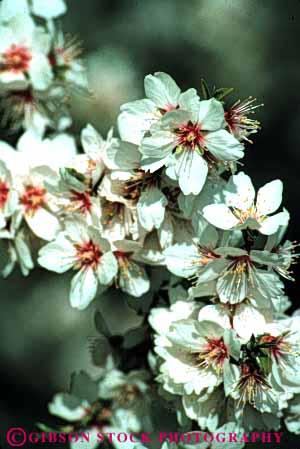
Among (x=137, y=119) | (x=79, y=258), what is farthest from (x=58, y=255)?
(x=137, y=119)

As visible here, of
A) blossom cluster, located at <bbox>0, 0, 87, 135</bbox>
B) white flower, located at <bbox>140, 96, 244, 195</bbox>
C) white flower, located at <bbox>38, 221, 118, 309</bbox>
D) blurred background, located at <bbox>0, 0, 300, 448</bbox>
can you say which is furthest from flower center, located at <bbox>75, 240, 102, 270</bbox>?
blurred background, located at <bbox>0, 0, 300, 448</bbox>

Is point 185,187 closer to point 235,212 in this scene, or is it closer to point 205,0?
point 235,212

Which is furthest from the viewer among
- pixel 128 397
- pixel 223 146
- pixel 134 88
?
pixel 134 88

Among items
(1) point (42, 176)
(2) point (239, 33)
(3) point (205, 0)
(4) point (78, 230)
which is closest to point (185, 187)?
(4) point (78, 230)

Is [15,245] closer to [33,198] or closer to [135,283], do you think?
[33,198]

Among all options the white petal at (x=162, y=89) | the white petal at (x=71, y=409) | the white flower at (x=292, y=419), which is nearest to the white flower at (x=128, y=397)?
the white petal at (x=71, y=409)

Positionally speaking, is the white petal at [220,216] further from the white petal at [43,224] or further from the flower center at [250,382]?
the white petal at [43,224]
